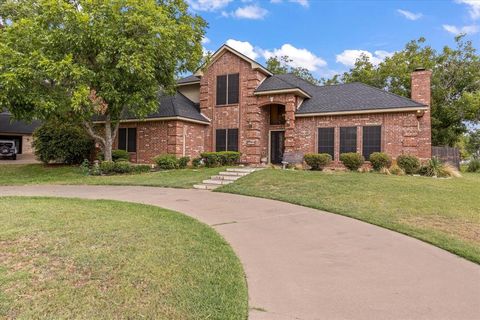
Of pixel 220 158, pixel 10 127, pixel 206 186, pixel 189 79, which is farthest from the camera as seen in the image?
pixel 10 127

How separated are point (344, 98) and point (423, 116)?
4.01m

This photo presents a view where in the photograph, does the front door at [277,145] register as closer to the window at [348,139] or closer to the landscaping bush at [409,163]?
the window at [348,139]

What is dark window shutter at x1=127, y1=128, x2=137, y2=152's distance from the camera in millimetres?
18845

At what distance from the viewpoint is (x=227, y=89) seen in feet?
62.0

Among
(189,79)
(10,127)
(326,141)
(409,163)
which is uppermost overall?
(189,79)

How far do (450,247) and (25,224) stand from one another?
23.5 ft

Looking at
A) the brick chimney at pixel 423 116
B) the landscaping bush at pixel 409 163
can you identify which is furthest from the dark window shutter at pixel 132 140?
the brick chimney at pixel 423 116

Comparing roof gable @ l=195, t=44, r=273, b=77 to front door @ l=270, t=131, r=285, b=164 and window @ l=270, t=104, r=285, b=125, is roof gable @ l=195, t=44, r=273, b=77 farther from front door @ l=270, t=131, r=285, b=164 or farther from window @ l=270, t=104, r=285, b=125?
front door @ l=270, t=131, r=285, b=164

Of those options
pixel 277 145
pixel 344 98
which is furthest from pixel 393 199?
pixel 277 145

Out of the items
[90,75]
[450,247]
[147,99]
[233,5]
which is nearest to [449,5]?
[233,5]

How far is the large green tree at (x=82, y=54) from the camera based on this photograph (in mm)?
11852

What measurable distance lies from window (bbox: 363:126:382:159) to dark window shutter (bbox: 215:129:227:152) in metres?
7.84

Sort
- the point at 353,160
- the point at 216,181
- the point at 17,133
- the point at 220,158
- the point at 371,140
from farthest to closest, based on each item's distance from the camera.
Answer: the point at 17,133 → the point at 220,158 → the point at 371,140 → the point at 353,160 → the point at 216,181

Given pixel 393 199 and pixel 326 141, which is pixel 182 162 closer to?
pixel 326 141
